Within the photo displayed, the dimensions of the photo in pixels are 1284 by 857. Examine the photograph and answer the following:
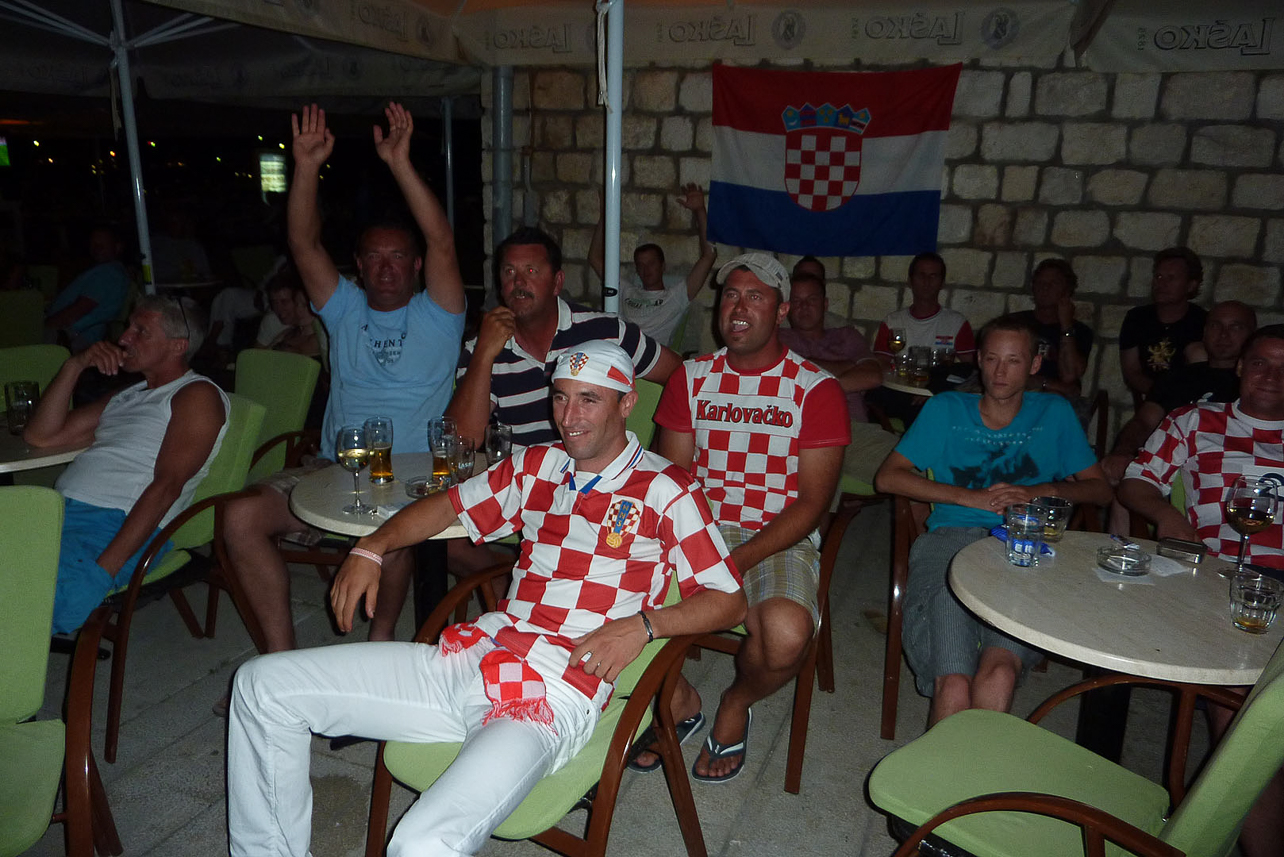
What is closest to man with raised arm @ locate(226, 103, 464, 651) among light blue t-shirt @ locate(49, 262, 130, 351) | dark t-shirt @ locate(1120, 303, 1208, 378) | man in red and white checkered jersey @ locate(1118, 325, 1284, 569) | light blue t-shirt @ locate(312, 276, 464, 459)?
light blue t-shirt @ locate(312, 276, 464, 459)

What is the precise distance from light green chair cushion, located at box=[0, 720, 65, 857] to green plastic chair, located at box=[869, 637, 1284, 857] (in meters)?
1.67

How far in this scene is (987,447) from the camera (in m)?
2.76

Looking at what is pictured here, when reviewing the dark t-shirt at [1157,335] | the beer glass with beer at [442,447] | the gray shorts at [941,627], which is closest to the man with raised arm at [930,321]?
the dark t-shirt at [1157,335]

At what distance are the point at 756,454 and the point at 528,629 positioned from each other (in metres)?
1.06

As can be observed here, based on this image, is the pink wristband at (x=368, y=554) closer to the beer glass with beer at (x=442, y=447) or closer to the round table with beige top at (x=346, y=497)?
the round table with beige top at (x=346, y=497)

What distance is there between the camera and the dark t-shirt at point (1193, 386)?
3695 millimetres

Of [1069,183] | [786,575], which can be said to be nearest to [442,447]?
[786,575]

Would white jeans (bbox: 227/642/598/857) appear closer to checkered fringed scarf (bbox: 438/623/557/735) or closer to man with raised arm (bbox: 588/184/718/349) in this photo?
checkered fringed scarf (bbox: 438/623/557/735)

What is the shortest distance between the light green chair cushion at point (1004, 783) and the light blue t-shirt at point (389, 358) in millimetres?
2163

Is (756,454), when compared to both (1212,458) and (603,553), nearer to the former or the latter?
(603,553)

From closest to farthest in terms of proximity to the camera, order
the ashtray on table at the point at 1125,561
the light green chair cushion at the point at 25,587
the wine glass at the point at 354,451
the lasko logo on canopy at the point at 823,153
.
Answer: the light green chair cushion at the point at 25,587 → the ashtray on table at the point at 1125,561 → the wine glass at the point at 354,451 → the lasko logo on canopy at the point at 823,153

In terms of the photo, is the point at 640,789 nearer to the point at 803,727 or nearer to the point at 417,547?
the point at 803,727

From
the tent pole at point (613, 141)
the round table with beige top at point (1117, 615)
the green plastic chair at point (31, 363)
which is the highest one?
the tent pole at point (613, 141)

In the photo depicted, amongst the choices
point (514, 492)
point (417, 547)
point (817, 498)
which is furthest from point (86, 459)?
point (817, 498)
